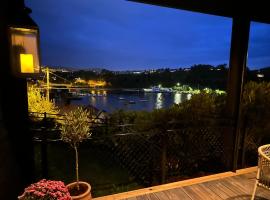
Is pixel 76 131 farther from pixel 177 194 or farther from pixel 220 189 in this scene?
pixel 220 189

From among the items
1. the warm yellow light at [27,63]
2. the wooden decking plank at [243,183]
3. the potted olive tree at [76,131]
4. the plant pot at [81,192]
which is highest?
the warm yellow light at [27,63]

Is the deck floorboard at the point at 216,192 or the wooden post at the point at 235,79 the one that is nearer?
the deck floorboard at the point at 216,192

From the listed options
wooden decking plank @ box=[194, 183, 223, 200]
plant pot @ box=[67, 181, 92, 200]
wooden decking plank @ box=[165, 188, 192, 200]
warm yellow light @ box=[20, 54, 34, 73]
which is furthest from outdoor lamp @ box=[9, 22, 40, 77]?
wooden decking plank @ box=[194, 183, 223, 200]

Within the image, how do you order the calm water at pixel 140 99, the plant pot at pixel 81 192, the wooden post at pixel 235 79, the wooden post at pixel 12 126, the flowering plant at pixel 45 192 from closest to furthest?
1. the flowering plant at pixel 45 192
2. the wooden post at pixel 12 126
3. the plant pot at pixel 81 192
4. the wooden post at pixel 235 79
5. the calm water at pixel 140 99

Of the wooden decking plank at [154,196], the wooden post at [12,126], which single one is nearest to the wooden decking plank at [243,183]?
the wooden decking plank at [154,196]

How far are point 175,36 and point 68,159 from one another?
65.4 meters

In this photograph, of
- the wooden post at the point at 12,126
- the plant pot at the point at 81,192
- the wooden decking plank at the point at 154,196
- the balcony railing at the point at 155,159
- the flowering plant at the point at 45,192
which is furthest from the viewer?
the balcony railing at the point at 155,159

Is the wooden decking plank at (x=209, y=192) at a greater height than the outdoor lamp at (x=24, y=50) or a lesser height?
lesser

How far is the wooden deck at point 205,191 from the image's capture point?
2648 millimetres

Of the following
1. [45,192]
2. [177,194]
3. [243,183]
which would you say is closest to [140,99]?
[243,183]

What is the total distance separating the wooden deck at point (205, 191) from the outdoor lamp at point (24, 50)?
1.74m

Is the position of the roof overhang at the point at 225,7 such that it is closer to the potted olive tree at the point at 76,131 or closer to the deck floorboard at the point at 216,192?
the potted olive tree at the point at 76,131

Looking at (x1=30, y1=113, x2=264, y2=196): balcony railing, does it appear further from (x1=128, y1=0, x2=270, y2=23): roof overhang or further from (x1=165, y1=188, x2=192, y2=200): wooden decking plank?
(x1=128, y1=0, x2=270, y2=23): roof overhang

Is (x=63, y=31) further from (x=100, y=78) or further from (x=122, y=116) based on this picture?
(x=122, y=116)
